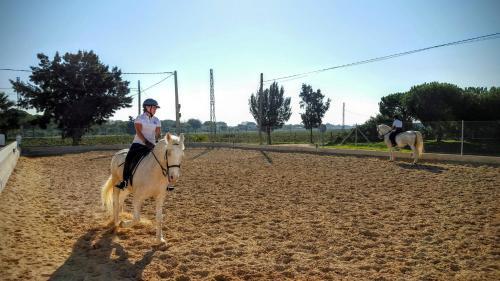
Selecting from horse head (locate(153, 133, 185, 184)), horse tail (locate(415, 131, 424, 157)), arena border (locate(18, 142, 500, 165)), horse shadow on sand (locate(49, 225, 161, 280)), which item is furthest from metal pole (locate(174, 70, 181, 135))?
horse head (locate(153, 133, 185, 184))

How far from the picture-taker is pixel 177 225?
660 cm

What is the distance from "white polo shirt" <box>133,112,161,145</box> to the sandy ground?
1.70m

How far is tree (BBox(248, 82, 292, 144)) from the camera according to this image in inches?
1640

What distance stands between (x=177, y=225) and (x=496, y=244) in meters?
5.31

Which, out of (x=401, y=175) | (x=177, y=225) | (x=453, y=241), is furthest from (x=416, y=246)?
(x=401, y=175)

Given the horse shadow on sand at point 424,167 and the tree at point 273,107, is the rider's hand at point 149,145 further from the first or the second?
the tree at point 273,107

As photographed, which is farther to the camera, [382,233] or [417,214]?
[417,214]

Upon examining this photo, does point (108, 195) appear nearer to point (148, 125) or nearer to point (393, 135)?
point (148, 125)

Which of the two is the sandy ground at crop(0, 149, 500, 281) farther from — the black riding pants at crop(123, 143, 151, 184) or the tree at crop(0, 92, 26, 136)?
the tree at crop(0, 92, 26, 136)

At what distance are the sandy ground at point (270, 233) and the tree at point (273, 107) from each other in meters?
31.1

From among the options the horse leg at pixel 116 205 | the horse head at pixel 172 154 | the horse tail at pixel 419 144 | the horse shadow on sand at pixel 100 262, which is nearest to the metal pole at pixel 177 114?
the horse tail at pixel 419 144

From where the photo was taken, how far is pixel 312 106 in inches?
1641

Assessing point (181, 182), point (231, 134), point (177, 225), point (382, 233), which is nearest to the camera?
point (382, 233)

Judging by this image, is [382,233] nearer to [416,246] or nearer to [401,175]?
[416,246]
